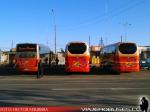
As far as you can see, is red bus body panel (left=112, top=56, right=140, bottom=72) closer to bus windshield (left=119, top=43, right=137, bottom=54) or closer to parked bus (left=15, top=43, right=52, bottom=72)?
bus windshield (left=119, top=43, right=137, bottom=54)

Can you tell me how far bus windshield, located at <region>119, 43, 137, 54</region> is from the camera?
129ft

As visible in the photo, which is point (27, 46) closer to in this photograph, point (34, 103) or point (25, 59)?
point (25, 59)

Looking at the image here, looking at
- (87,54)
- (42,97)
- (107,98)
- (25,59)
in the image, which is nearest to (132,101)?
(107,98)

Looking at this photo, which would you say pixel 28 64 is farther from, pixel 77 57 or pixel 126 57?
pixel 126 57

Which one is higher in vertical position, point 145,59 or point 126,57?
point 145,59

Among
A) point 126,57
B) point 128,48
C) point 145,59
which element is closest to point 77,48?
point 126,57

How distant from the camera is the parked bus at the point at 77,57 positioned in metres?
38.6

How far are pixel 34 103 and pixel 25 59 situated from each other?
24.0 meters

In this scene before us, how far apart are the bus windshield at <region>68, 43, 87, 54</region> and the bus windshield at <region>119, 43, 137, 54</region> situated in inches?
127

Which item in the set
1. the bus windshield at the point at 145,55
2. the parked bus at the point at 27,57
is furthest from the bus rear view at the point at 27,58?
the bus windshield at the point at 145,55

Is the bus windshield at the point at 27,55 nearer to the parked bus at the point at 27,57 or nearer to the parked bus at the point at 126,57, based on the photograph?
the parked bus at the point at 27,57

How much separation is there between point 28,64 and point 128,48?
351 inches

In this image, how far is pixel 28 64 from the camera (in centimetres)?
4050

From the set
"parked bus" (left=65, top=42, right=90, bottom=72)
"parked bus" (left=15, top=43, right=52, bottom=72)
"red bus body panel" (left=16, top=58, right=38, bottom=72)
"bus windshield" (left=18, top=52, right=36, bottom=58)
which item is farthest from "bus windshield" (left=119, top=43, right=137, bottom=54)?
"bus windshield" (left=18, top=52, right=36, bottom=58)
